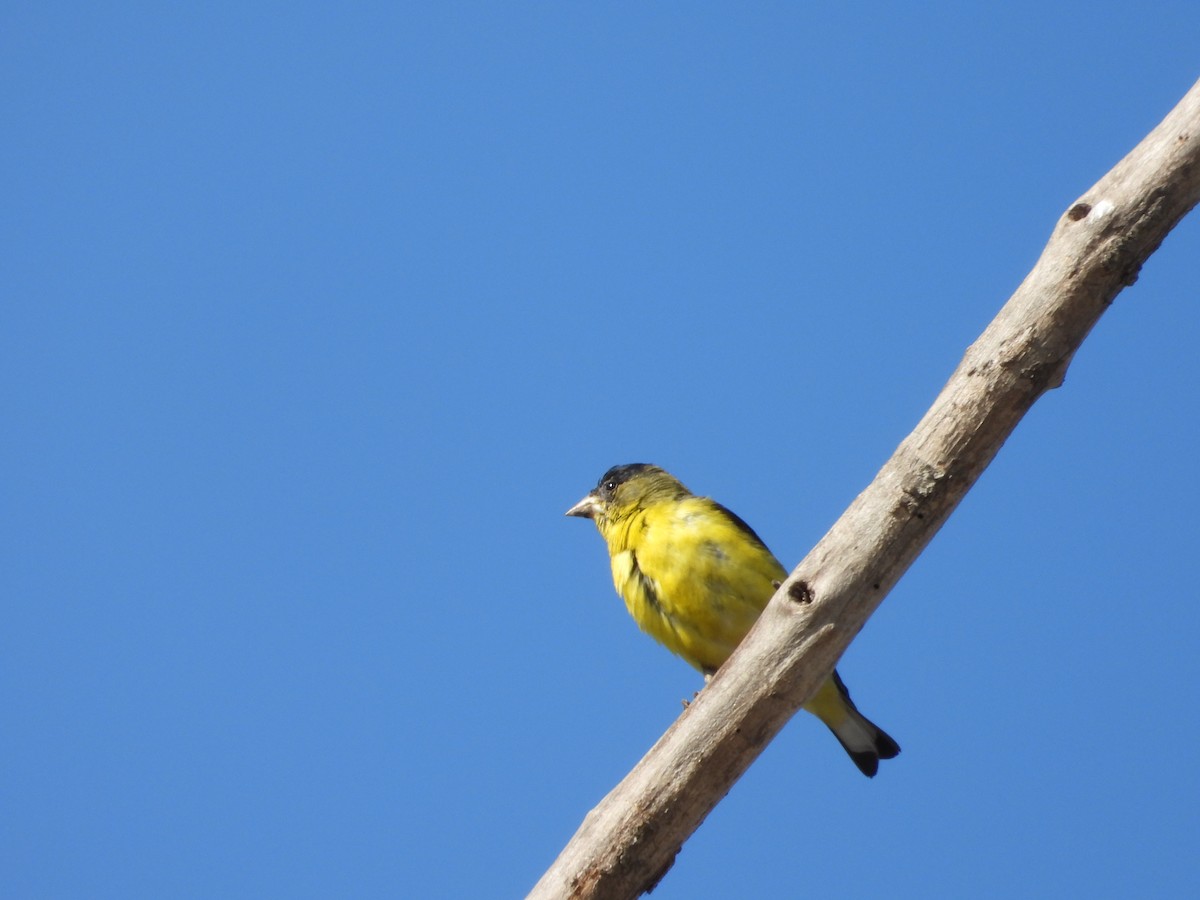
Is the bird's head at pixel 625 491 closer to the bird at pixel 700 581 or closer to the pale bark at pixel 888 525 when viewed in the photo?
the bird at pixel 700 581

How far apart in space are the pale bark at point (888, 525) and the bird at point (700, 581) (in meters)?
1.50

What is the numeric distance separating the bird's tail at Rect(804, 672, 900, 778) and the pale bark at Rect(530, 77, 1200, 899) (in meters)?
1.96

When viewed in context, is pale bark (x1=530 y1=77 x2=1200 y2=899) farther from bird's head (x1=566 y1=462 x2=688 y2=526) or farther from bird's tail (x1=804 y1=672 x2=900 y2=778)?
bird's head (x1=566 y1=462 x2=688 y2=526)

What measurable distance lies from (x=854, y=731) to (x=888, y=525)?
249 cm

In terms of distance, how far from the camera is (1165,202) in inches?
159

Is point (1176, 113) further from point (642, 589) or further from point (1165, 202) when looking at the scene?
point (642, 589)

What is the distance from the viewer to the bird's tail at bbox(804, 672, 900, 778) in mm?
6305

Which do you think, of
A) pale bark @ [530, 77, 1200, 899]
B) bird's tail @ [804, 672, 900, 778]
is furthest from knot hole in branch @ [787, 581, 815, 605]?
bird's tail @ [804, 672, 900, 778]

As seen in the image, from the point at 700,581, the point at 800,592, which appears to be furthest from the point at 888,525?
the point at 700,581

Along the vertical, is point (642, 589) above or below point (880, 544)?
above

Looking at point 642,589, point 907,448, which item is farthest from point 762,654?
point 642,589

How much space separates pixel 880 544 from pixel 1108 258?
1.14 m

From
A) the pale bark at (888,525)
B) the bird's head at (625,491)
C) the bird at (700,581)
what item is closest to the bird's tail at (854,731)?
the bird at (700,581)

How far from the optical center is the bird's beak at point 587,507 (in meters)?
6.96
